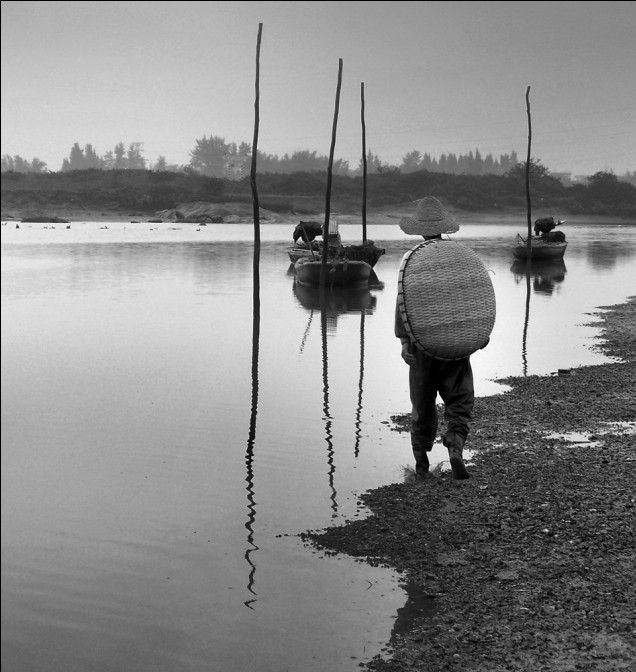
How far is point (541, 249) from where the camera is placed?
159ft

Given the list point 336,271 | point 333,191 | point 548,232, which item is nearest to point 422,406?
point 336,271

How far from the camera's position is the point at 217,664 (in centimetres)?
573

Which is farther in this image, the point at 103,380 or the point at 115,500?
the point at 103,380

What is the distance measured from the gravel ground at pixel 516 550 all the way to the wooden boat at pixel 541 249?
3838 centimetres

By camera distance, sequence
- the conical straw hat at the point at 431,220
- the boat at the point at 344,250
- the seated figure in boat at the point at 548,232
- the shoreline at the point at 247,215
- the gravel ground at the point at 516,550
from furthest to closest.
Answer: the shoreline at the point at 247,215 < the seated figure in boat at the point at 548,232 < the boat at the point at 344,250 < the conical straw hat at the point at 431,220 < the gravel ground at the point at 516,550

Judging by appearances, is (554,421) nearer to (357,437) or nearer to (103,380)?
(357,437)

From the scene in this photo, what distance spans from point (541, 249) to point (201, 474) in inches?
1606

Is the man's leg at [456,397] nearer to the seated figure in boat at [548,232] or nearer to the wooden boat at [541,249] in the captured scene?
the wooden boat at [541,249]

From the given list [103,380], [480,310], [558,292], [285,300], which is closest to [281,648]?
[480,310]

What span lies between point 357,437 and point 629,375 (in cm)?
511

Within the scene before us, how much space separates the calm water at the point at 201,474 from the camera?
603 centimetres

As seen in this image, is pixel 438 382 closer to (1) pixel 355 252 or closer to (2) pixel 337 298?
(2) pixel 337 298

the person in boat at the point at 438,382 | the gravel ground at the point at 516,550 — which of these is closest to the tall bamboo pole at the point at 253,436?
the gravel ground at the point at 516,550

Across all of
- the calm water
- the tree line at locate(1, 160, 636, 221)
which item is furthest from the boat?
the tree line at locate(1, 160, 636, 221)
